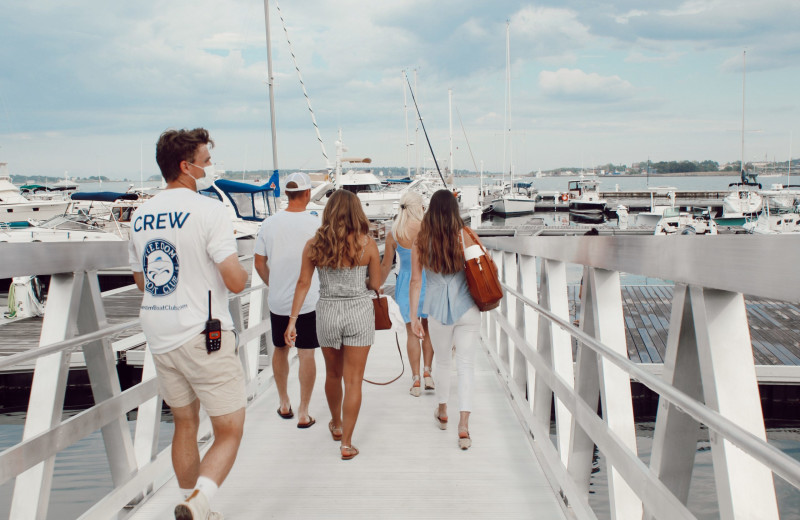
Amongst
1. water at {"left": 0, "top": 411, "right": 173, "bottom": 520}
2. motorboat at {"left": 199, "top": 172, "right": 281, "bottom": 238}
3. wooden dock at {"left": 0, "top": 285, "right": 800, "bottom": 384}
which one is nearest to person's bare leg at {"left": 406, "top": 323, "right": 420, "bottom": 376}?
wooden dock at {"left": 0, "top": 285, "right": 800, "bottom": 384}

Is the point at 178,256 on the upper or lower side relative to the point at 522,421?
upper

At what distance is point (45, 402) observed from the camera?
7.68 feet

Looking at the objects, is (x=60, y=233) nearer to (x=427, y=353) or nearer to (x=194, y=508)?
(x=427, y=353)

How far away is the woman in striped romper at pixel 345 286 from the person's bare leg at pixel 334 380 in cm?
7

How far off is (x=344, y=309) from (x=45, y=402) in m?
1.77

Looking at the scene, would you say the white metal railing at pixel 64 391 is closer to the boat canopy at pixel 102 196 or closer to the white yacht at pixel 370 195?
the boat canopy at pixel 102 196

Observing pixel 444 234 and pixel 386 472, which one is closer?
pixel 386 472

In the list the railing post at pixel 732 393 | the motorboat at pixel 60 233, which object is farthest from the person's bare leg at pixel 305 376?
the motorboat at pixel 60 233

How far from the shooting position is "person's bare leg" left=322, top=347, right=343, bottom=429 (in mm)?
3953

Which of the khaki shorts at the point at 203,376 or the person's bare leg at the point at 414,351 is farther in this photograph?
the person's bare leg at the point at 414,351

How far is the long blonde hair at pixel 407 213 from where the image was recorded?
191 inches

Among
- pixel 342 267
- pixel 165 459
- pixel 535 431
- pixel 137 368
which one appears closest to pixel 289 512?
pixel 165 459

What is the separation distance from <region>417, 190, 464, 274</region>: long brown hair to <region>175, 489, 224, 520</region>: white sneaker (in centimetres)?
210

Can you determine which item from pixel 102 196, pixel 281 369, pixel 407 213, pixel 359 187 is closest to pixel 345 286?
pixel 281 369
